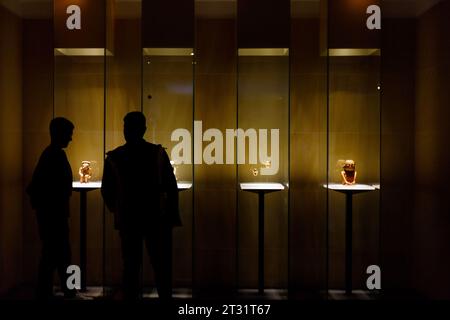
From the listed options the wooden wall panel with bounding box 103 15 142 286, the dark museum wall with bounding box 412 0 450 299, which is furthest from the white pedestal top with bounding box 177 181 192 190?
the dark museum wall with bounding box 412 0 450 299

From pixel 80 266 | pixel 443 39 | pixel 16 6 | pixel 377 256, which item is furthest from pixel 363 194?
pixel 16 6

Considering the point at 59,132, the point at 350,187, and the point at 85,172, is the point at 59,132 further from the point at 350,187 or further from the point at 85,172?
the point at 350,187

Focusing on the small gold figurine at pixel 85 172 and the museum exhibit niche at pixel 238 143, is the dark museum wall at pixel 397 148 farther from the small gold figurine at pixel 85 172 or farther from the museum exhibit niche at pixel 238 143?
the small gold figurine at pixel 85 172

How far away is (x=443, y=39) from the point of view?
4145 millimetres

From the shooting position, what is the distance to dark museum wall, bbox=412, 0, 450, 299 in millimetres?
4113

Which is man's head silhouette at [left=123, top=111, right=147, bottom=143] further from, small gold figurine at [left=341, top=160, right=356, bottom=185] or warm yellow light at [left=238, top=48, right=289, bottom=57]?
small gold figurine at [left=341, top=160, right=356, bottom=185]

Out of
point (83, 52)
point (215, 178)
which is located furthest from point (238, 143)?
point (83, 52)

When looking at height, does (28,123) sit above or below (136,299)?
above

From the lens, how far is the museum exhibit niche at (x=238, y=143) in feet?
14.8

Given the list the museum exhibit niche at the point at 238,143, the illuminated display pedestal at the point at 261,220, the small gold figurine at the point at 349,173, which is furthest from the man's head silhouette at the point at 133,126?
the small gold figurine at the point at 349,173

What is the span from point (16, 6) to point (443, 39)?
3.83m

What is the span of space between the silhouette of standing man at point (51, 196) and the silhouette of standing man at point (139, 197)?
1.63ft

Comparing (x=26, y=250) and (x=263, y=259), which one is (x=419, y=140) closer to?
(x=263, y=259)

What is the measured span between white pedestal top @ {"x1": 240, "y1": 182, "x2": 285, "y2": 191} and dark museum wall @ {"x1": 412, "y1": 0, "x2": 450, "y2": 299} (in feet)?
4.29
